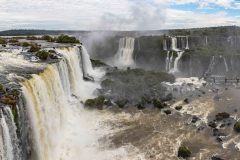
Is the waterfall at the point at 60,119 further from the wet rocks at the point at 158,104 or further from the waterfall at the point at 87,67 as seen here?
the waterfall at the point at 87,67

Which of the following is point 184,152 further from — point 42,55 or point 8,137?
point 42,55

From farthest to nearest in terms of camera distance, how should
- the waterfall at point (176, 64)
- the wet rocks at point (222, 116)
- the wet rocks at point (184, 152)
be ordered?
1. the waterfall at point (176, 64)
2. the wet rocks at point (222, 116)
3. the wet rocks at point (184, 152)

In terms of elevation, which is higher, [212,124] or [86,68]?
[86,68]

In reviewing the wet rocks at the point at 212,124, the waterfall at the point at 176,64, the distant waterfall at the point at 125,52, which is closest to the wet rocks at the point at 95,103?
the wet rocks at the point at 212,124

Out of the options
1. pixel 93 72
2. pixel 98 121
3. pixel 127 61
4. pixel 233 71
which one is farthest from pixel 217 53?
pixel 98 121

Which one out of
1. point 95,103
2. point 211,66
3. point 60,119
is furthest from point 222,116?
point 211,66

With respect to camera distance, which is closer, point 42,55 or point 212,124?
point 212,124

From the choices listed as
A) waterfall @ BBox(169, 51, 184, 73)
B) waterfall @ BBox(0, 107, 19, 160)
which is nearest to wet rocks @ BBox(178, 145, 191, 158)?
waterfall @ BBox(0, 107, 19, 160)

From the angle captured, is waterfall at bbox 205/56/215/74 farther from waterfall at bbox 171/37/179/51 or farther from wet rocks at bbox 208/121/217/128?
wet rocks at bbox 208/121/217/128
